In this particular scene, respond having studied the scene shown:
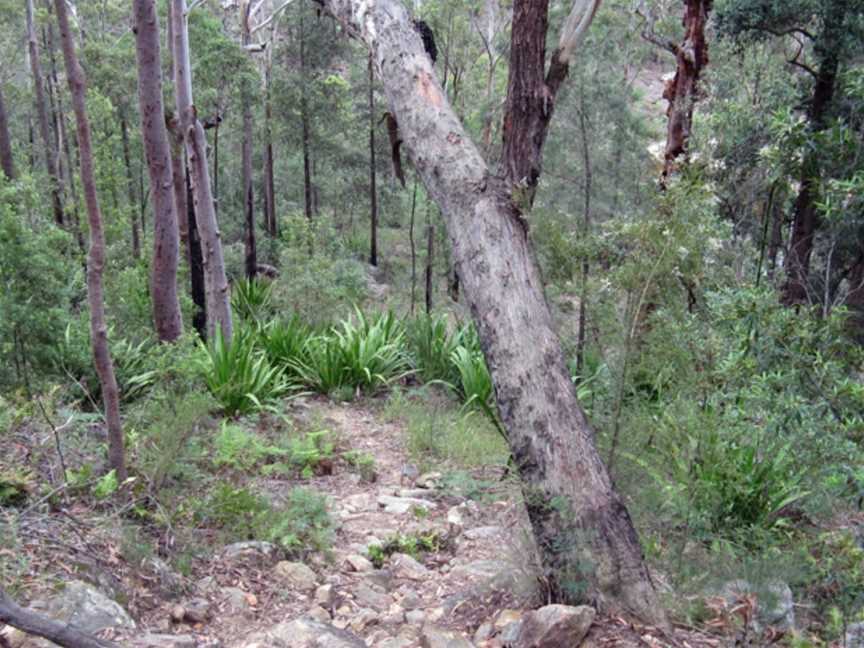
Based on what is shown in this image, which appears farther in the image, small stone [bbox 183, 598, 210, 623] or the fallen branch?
small stone [bbox 183, 598, 210, 623]

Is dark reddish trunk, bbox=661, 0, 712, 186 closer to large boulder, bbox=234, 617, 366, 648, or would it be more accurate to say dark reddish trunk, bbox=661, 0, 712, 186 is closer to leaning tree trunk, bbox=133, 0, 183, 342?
leaning tree trunk, bbox=133, 0, 183, 342

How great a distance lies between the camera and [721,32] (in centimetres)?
994

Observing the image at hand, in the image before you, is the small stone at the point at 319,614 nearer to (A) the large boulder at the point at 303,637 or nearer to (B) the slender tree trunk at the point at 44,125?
(A) the large boulder at the point at 303,637

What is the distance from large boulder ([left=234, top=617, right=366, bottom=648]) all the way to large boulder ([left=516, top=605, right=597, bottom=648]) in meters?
0.73

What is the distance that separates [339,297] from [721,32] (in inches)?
261

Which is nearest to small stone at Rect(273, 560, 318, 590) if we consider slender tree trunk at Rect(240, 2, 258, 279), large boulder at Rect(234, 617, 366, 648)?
large boulder at Rect(234, 617, 366, 648)

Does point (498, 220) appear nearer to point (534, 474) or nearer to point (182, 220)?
point (534, 474)

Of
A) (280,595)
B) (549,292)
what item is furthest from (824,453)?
(280,595)

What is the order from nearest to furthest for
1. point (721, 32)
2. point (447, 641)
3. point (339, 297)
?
point (447, 641) → point (721, 32) → point (339, 297)

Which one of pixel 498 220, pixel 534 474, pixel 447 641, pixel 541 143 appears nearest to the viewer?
pixel 447 641

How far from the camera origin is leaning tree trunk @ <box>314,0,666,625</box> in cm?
343

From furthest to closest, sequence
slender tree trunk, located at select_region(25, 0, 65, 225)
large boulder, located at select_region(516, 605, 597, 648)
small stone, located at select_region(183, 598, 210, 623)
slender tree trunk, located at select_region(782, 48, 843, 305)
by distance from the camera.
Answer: slender tree trunk, located at select_region(25, 0, 65, 225) → slender tree trunk, located at select_region(782, 48, 843, 305) → small stone, located at select_region(183, 598, 210, 623) → large boulder, located at select_region(516, 605, 597, 648)

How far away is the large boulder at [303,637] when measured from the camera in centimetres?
330

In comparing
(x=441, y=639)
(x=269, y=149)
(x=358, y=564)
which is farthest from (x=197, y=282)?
(x=269, y=149)
